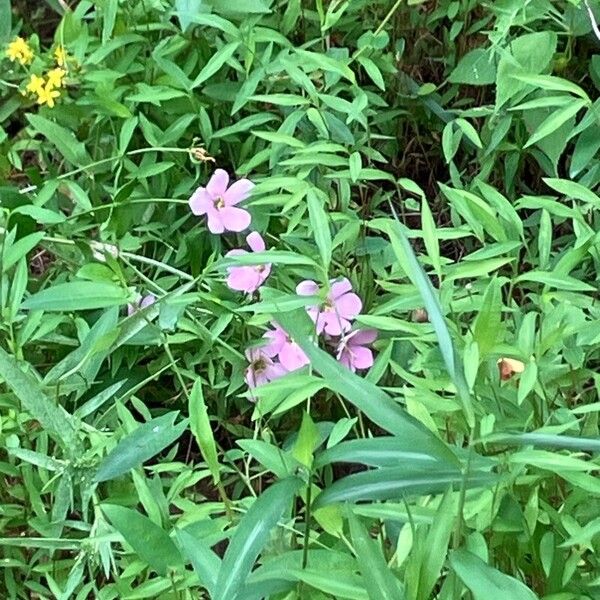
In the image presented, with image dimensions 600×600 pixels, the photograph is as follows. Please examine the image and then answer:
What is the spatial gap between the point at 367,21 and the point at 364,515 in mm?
835

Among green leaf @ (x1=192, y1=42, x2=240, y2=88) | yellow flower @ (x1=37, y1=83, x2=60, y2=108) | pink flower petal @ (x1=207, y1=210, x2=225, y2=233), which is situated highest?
green leaf @ (x1=192, y1=42, x2=240, y2=88)

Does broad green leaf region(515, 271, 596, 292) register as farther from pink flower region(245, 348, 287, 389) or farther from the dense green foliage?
pink flower region(245, 348, 287, 389)

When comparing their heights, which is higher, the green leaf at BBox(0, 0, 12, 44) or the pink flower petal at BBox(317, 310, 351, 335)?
the green leaf at BBox(0, 0, 12, 44)

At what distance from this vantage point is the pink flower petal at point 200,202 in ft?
3.85

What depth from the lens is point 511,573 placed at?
2.65 feet

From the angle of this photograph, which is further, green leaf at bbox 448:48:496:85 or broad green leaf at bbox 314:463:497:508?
green leaf at bbox 448:48:496:85

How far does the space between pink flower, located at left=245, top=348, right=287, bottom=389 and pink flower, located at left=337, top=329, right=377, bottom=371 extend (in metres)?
0.08

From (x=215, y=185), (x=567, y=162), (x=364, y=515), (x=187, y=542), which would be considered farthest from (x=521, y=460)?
(x=567, y=162)

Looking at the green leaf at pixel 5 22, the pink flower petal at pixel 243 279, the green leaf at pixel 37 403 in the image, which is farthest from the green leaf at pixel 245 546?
the green leaf at pixel 5 22

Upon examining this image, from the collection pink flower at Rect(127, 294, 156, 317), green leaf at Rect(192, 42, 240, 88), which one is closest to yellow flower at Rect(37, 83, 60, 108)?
green leaf at Rect(192, 42, 240, 88)

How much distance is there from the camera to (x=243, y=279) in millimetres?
1081

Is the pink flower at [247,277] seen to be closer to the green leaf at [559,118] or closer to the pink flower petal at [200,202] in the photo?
the pink flower petal at [200,202]

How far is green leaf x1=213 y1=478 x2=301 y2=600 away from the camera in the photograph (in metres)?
0.63

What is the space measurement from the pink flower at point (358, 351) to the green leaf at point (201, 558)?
383 mm
